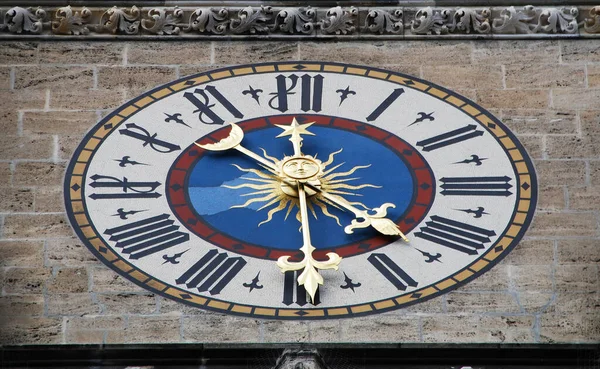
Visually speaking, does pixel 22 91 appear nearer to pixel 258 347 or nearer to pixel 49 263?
pixel 49 263

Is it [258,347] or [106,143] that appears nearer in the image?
[258,347]

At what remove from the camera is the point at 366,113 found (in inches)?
825

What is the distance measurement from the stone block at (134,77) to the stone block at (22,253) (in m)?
2.06

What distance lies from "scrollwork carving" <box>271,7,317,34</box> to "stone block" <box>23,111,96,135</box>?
1.87 m

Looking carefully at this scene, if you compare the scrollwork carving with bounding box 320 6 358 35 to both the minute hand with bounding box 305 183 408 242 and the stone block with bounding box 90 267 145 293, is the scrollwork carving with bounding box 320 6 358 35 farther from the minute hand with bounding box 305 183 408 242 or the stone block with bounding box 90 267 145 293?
the stone block with bounding box 90 267 145 293

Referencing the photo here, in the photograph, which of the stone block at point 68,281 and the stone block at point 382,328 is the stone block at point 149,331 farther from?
the stone block at point 382,328

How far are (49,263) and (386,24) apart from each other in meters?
3.99

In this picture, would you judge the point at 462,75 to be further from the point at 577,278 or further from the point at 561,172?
the point at 577,278

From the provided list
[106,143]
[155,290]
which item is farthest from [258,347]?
[106,143]

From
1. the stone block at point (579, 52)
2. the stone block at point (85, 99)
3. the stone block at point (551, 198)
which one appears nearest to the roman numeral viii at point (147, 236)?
the stone block at point (85, 99)

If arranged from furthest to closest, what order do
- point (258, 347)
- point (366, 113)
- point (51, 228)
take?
point (366, 113) < point (51, 228) < point (258, 347)

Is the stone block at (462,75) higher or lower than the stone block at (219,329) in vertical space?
higher

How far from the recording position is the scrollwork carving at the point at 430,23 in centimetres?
2183

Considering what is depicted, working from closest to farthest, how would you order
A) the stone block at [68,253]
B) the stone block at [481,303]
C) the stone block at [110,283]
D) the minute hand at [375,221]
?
the stone block at [481,303], the stone block at [110,283], the stone block at [68,253], the minute hand at [375,221]
